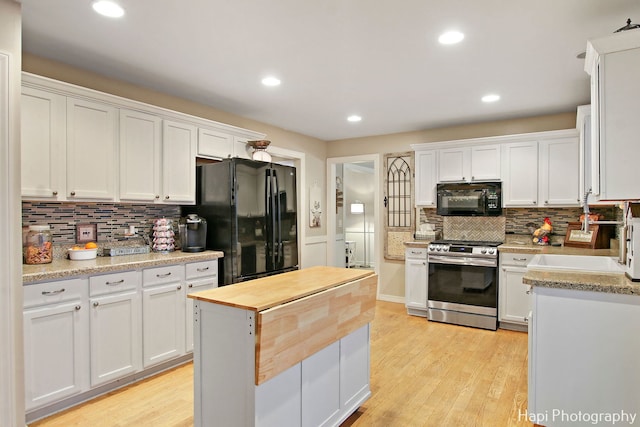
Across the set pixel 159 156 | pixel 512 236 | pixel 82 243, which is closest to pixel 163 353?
pixel 82 243

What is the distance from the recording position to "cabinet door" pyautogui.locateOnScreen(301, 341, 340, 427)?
1979 mm

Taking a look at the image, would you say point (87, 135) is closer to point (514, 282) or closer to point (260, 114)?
point (260, 114)

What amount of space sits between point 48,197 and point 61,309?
808 millimetres

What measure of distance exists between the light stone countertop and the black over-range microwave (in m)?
2.94

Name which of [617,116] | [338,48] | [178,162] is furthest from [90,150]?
[617,116]

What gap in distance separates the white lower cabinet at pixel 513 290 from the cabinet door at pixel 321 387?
281 centimetres

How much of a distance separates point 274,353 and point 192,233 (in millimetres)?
2134

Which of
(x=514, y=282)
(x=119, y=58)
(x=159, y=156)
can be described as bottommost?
(x=514, y=282)

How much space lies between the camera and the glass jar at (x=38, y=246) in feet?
8.77

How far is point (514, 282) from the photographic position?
4180mm

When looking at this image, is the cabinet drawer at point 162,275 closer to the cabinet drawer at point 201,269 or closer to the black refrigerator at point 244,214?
the cabinet drawer at point 201,269

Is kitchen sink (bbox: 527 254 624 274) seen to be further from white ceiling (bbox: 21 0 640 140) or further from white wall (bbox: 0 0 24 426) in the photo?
white wall (bbox: 0 0 24 426)

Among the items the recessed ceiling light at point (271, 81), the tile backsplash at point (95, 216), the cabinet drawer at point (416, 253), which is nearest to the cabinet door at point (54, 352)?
the tile backsplash at point (95, 216)

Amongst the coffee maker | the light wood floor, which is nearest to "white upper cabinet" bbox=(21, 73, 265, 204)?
the coffee maker
